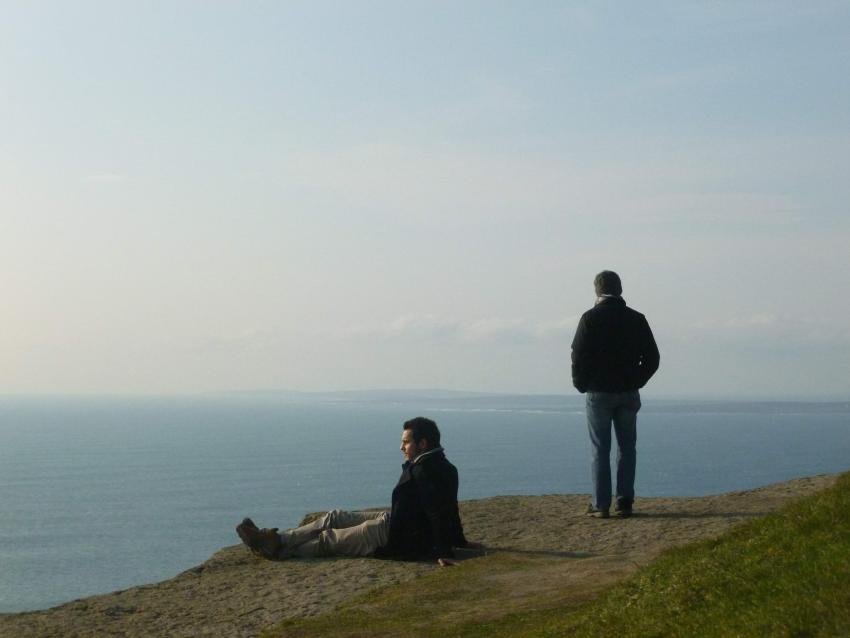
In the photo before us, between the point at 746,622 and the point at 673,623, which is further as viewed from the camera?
A: the point at 673,623

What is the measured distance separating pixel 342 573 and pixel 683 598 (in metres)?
4.97

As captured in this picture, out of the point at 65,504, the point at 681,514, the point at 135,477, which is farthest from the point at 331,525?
the point at 135,477

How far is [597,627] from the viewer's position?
6285 millimetres

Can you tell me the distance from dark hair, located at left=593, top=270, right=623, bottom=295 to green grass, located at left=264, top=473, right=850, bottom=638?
12.7 feet

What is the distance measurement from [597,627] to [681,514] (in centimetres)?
630

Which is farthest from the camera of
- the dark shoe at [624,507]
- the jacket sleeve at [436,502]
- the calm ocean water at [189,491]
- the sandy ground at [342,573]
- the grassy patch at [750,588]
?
the calm ocean water at [189,491]

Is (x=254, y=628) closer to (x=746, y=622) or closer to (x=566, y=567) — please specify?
(x=566, y=567)

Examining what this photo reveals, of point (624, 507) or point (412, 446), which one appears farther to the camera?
point (624, 507)

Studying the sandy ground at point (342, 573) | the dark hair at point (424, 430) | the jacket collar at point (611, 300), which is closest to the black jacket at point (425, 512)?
the dark hair at point (424, 430)

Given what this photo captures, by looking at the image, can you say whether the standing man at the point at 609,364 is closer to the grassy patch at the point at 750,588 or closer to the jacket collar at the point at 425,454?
the jacket collar at the point at 425,454

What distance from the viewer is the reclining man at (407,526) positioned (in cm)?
1043

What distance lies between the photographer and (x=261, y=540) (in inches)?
445

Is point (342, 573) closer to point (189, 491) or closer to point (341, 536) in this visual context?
point (341, 536)

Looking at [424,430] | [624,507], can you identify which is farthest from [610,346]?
[424,430]
